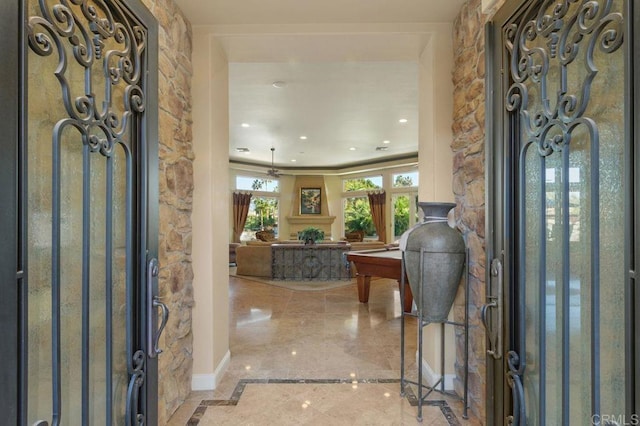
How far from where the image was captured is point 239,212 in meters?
10.7

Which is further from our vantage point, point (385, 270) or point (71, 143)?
point (385, 270)

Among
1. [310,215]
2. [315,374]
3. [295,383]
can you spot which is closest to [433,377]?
[315,374]

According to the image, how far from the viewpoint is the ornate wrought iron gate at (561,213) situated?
38.2 inches

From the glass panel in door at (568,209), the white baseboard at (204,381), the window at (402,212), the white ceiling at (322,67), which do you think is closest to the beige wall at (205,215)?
the white baseboard at (204,381)

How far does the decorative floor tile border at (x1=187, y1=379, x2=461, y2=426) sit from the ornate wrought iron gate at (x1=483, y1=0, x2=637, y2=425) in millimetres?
727

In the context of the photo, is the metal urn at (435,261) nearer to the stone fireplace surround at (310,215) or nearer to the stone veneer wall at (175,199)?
the stone veneer wall at (175,199)

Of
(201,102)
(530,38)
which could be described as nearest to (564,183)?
(530,38)

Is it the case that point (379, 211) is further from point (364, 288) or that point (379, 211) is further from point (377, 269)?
point (377, 269)

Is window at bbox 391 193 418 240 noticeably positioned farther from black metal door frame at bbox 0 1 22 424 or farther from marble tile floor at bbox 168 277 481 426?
black metal door frame at bbox 0 1 22 424

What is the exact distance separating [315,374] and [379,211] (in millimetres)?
8275

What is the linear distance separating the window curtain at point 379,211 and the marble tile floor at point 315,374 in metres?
5.97

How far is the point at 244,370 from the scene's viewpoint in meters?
2.79

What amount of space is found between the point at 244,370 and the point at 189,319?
0.76 meters

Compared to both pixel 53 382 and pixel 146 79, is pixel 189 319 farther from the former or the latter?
pixel 146 79
